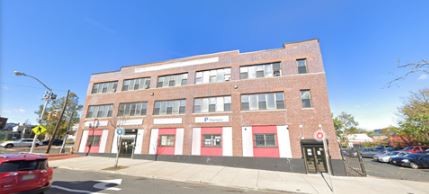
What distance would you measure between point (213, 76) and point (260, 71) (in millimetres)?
4779

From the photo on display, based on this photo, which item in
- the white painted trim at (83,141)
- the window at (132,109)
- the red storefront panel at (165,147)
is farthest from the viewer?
the white painted trim at (83,141)

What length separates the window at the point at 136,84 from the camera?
21.5 metres

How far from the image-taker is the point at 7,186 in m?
4.96

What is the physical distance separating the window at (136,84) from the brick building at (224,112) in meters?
0.12

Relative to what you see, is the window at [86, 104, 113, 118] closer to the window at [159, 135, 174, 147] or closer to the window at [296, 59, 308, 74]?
the window at [159, 135, 174, 147]

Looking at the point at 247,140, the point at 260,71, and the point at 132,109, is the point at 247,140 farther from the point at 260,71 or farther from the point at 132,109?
the point at 132,109

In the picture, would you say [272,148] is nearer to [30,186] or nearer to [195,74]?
[195,74]

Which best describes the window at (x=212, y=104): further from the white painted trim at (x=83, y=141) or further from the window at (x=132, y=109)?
the white painted trim at (x=83, y=141)

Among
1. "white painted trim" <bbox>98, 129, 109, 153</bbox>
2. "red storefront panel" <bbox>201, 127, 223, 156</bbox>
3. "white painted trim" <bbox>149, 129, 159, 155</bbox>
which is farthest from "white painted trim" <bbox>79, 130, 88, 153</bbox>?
"red storefront panel" <bbox>201, 127, 223, 156</bbox>

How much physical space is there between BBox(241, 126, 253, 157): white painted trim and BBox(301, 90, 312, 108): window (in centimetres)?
500

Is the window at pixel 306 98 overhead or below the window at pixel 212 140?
overhead

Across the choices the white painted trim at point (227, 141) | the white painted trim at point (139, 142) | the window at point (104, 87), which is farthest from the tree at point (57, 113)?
the white painted trim at point (227, 141)

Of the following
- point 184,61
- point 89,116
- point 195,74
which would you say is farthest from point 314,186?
point 89,116

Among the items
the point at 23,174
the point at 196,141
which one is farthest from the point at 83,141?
the point at 23,174
